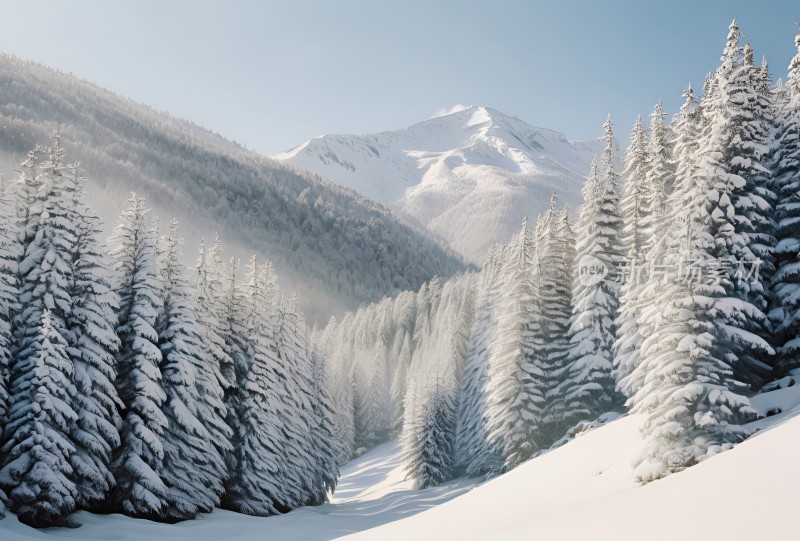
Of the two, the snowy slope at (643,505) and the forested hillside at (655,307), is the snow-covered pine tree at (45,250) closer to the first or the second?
the snowy slope at (643,505)

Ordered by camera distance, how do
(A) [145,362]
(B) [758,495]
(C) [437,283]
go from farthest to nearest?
(C) [437,283], (A) [145,362], (B) [758,495]

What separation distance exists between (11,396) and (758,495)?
2293 cm

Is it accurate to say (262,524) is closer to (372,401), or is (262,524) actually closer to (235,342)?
(235,342)

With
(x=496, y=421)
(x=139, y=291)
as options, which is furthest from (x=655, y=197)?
(x=139, y=291)

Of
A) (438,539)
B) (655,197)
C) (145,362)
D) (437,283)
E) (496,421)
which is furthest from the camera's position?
(437,283)

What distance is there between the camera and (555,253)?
132ft

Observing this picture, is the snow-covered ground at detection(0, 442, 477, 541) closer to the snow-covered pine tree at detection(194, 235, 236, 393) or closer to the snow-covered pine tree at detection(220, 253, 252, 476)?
the snow-covered pine tree at detection(220, 253, 252, 476)

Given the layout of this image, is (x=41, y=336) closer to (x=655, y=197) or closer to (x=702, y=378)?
(x=702, y=378)

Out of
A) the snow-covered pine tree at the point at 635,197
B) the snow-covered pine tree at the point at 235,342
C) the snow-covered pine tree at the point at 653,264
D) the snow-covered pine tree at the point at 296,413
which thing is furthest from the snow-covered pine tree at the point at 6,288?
the snow-covered pine tree at the point at 635,197

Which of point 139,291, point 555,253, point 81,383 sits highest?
point 555,253

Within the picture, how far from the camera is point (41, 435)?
1958 cm

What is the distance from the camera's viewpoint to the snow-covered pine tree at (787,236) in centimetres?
1948

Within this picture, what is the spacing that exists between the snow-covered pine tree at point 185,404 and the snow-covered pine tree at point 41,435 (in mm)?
4800

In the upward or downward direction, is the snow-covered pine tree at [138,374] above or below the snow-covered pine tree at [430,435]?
above
